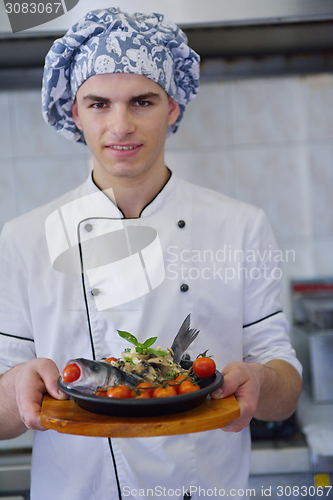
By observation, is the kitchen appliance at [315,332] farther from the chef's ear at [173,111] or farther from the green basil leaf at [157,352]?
the green basil leaf at [157,352]

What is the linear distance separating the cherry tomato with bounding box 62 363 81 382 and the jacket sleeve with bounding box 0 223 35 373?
0.39 meters

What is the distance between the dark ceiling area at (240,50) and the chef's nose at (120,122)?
1.70 ft

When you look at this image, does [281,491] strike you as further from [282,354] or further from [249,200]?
[249,200]

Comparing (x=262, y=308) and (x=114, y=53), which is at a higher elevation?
(x=114, y=53)

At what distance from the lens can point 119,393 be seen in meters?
0.62

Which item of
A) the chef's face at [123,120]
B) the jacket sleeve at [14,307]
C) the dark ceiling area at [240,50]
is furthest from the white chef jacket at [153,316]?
the dark ceiling area at [240,50]

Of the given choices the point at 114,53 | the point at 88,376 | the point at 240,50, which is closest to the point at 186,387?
the point at 88,376

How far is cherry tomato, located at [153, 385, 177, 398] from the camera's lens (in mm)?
619

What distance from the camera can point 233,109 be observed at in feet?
5.74

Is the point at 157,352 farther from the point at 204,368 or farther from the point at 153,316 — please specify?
the point at 153,316

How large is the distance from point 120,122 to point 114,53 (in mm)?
154

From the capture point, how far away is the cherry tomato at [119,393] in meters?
0.62

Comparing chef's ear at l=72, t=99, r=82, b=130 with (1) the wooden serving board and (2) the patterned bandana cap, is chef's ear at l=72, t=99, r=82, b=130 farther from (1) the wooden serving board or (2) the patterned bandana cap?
(1) the wooden serving board

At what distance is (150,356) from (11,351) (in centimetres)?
39
